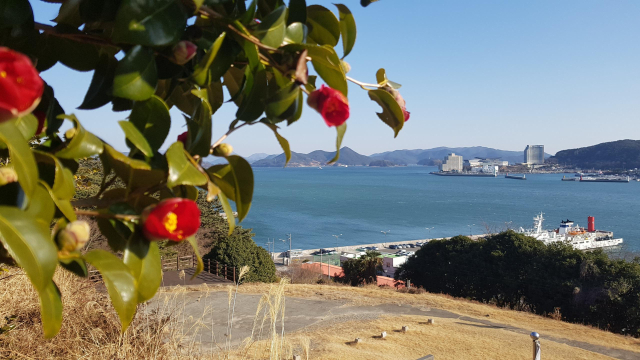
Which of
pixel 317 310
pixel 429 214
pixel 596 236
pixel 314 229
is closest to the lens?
pixel 317 310

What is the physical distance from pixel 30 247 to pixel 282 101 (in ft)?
0.80

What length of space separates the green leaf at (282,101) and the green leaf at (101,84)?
0.16m

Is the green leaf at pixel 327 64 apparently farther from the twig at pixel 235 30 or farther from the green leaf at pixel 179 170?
the green leaf at pixel 179 170

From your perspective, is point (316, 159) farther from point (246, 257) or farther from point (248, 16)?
point (248, 16)

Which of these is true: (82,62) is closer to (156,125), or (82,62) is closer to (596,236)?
(156,125)

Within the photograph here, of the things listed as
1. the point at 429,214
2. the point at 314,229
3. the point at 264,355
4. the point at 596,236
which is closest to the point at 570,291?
the point at 264,355

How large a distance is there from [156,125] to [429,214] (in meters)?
42.3

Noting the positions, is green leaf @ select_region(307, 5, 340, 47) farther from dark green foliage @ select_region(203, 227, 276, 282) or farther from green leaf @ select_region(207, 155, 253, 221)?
dark green foliage @ select_region(203, 227, 276, 282)

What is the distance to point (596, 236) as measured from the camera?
2814 cm

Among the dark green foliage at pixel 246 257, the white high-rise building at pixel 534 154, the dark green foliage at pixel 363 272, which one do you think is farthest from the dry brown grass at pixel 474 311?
the white high-rise building at pixel 534 154

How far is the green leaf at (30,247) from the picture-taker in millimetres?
259

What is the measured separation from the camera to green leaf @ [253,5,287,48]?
0.41 m

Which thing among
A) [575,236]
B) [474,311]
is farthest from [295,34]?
[575,236]

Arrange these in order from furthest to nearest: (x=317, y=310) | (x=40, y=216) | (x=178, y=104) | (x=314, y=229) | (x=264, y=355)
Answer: (x=314, y=229) < (x=317, y=310) < (x=264, y=355) < (x=178, y=104) < (x=40, y=216)
